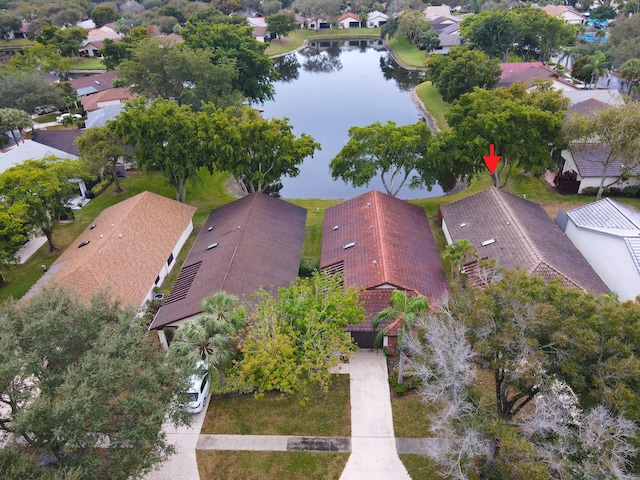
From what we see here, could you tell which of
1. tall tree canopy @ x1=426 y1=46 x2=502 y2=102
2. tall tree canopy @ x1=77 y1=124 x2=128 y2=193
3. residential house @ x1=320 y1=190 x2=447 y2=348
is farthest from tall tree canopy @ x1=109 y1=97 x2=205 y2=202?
tall tree canopy @ x1=426 y1=46 x2=502 y2=102

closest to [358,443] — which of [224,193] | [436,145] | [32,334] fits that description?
[32,334]

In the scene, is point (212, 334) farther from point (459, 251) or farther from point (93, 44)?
point (93, 44)

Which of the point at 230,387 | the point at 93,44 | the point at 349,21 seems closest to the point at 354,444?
the point at 230,387

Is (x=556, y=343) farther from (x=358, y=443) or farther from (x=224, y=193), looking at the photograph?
(x=224, y=193)

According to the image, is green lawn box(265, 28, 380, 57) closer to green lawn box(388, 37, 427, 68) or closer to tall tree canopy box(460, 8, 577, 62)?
green lawn box(388, 37, 427, 68)

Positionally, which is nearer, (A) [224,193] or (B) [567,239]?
(B) [567,239]

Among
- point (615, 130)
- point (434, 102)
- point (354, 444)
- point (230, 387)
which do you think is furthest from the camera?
point (434, 102)

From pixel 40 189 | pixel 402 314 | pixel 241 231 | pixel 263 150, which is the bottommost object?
pixel 241 231
